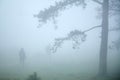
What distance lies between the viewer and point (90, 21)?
3080 millimetres

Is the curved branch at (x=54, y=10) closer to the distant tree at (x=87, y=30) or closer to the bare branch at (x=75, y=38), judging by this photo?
the distant tree at (x=87, y=30)

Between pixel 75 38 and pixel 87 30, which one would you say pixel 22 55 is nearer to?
pixel 75 38

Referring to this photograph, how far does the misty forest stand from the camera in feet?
9.28

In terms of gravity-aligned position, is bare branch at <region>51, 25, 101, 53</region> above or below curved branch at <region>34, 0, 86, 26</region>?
below

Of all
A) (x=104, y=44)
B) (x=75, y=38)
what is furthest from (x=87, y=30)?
(x=104, y=44)

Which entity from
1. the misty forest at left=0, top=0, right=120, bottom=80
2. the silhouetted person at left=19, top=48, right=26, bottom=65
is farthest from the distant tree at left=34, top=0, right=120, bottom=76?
the silhouetted person at left=19, top=48, right=26, bottom=65

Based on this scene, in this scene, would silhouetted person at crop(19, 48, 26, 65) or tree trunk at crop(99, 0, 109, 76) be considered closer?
silhouetted person at crop(19, 48, 26, 65)

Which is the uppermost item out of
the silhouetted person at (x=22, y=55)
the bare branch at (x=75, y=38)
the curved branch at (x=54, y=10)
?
the curved branch at (x=54, y=10)

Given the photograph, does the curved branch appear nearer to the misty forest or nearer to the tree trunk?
the misty forest

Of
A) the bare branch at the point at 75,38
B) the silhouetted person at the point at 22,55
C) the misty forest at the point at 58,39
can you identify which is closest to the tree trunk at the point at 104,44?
the misty forest at the point at 58,39

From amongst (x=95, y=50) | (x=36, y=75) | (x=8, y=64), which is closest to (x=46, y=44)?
(x=36, y=75)

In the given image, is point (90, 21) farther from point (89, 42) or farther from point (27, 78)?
point (27, 78)

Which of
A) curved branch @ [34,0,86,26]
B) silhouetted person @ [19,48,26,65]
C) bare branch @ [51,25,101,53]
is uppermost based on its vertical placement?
curved branch @ [34,0,86,26]

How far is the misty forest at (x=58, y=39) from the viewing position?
2828 millimetres
